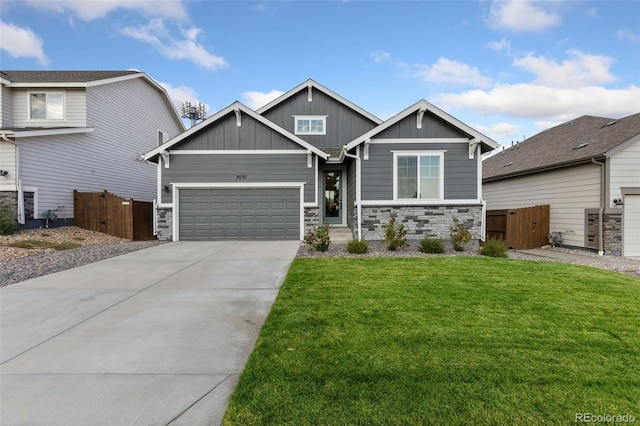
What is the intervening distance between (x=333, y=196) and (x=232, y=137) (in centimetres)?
501

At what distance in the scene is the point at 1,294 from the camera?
17.8 feet

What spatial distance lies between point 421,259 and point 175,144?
9.75 metres

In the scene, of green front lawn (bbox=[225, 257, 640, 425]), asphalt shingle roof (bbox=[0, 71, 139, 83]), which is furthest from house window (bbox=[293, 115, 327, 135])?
green front lawn (bbox=[225, 257, 640, 425])

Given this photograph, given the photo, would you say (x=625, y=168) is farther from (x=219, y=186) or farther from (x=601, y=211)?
(x=219, y=186)

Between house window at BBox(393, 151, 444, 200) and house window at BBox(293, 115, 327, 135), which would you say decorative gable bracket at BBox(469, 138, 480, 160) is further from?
house window at BBox(293, 115, 327, 135)

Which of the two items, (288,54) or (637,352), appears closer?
(637,352)

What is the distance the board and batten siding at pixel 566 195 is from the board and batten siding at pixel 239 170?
31.2 ft

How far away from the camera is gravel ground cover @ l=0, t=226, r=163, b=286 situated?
703 centimetres

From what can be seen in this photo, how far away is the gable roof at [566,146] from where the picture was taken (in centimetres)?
1130

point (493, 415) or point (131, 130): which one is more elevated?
point (131, 130)

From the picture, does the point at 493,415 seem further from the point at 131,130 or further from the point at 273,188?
the point at 131,130

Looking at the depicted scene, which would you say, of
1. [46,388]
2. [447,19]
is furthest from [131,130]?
[46,388]

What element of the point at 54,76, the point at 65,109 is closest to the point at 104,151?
the point at 65,109

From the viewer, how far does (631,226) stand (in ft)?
34.7
